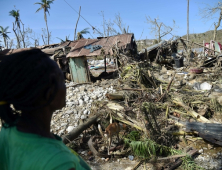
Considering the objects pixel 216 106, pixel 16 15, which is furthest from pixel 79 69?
pixel 16 15

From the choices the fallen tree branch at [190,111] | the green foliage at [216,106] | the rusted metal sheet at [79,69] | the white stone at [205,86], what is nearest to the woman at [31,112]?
the fallen tree branch at [190,111]

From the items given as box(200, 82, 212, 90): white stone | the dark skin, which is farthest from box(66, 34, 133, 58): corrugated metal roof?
the dark skin

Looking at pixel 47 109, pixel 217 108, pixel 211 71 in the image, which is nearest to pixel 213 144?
pixel 217 108

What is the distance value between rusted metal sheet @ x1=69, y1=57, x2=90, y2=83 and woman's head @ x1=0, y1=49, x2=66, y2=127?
9083 mm

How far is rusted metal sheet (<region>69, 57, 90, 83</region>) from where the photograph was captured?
9.88 m

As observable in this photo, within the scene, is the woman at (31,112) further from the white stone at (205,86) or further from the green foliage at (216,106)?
the white stone at (205,86)

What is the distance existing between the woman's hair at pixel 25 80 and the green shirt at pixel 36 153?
0.14m

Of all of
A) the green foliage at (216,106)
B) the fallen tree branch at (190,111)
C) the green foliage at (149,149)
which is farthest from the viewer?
the green foliage at (216,106)

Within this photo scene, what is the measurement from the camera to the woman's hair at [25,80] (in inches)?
30.7

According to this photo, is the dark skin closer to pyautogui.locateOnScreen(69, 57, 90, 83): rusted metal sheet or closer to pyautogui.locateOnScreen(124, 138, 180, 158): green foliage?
pyautogui.locateOnScreen(124, 138, 180, 158): green foliage

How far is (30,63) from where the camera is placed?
804mm

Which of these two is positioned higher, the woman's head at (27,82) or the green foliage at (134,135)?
the woman's head at (27,82)

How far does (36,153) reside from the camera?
732 millimetres

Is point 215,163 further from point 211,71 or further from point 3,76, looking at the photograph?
point 211,71
